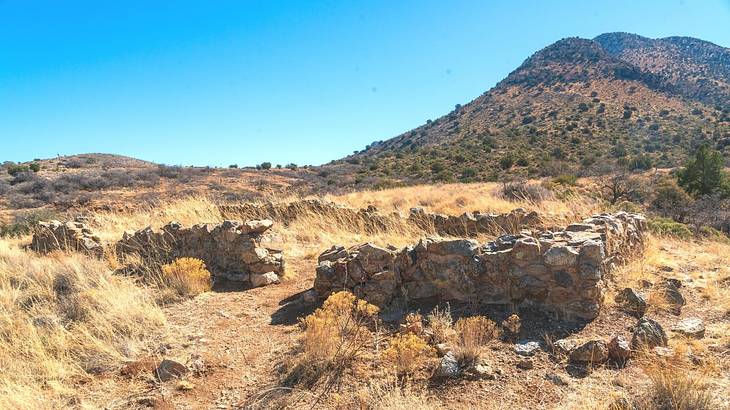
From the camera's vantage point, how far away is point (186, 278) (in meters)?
6.63

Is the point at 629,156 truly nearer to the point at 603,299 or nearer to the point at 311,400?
the point at 603,299

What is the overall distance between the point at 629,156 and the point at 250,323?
40.9 m

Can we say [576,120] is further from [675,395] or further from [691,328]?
[675,395]

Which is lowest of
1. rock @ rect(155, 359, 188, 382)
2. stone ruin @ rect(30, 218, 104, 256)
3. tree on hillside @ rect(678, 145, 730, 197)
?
tree on hillside @ rect(678, 145, 730, 197)

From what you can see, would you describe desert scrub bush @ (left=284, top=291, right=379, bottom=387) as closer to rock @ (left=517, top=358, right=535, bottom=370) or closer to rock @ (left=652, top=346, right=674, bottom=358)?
rock @ (left=517, top=358, right=535, bottom=370)

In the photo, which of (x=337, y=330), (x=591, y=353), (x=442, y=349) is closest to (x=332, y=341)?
(x=337, y=330)

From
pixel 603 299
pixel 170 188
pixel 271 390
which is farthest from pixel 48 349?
pixel 170 188

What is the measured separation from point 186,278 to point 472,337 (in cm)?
434

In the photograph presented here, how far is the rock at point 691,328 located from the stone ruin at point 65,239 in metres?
9.30

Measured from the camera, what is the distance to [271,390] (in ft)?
13.3

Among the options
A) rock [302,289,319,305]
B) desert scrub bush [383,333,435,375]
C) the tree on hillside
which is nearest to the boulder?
rock [302,289,319,305]

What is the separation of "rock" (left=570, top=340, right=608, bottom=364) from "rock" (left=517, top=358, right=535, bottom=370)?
421mm

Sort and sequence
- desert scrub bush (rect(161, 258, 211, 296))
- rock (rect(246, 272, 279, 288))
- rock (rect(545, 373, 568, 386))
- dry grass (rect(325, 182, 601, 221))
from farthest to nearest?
1. dry grass (rect(325, 182, 601, 221))
2. rock (rect(246, 272, 279, 288))
3. desert scrub bush (rect(161, 258, 211, 296))
4. rock (rect(545, 373, 568, 386))

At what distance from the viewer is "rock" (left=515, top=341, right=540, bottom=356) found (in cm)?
449
